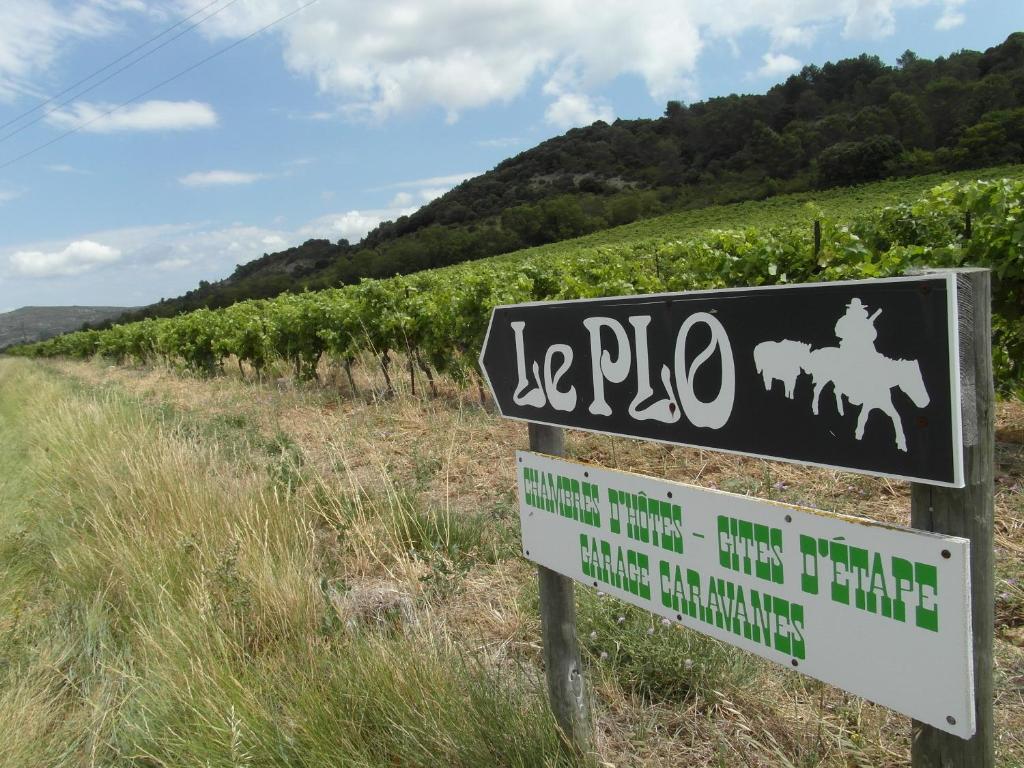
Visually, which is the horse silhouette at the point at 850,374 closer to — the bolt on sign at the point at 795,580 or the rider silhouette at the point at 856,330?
the rider silhouette at the point at 856,330

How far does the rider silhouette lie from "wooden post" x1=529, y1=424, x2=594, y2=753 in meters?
0.86

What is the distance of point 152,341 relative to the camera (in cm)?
2436

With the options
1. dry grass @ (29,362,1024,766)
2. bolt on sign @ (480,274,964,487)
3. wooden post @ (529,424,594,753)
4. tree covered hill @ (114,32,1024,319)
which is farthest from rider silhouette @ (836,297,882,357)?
tree covered hill @ (114,32,1024,319)

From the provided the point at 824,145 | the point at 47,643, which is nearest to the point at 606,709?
the point at 47,643

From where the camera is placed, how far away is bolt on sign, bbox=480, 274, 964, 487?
1.03 m

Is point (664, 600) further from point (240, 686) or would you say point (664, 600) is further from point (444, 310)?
point (444, 310)

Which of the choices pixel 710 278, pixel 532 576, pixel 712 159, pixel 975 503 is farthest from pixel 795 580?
pixel 712 159

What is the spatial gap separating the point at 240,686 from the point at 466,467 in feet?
11.0

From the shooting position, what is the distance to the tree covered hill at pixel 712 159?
191 feet

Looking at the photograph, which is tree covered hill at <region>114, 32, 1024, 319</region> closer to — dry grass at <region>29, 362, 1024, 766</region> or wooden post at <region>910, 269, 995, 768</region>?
dry grass at <region>29, 362, 1024, 766</region>

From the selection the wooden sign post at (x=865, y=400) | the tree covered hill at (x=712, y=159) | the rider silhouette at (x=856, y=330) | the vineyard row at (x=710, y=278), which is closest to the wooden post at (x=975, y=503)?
the wooden sign post at (x=865, y=400)

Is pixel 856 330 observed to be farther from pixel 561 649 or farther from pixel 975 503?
pixel 561 649

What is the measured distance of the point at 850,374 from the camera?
1138 mm

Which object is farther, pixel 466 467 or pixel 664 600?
pixel 466 467
